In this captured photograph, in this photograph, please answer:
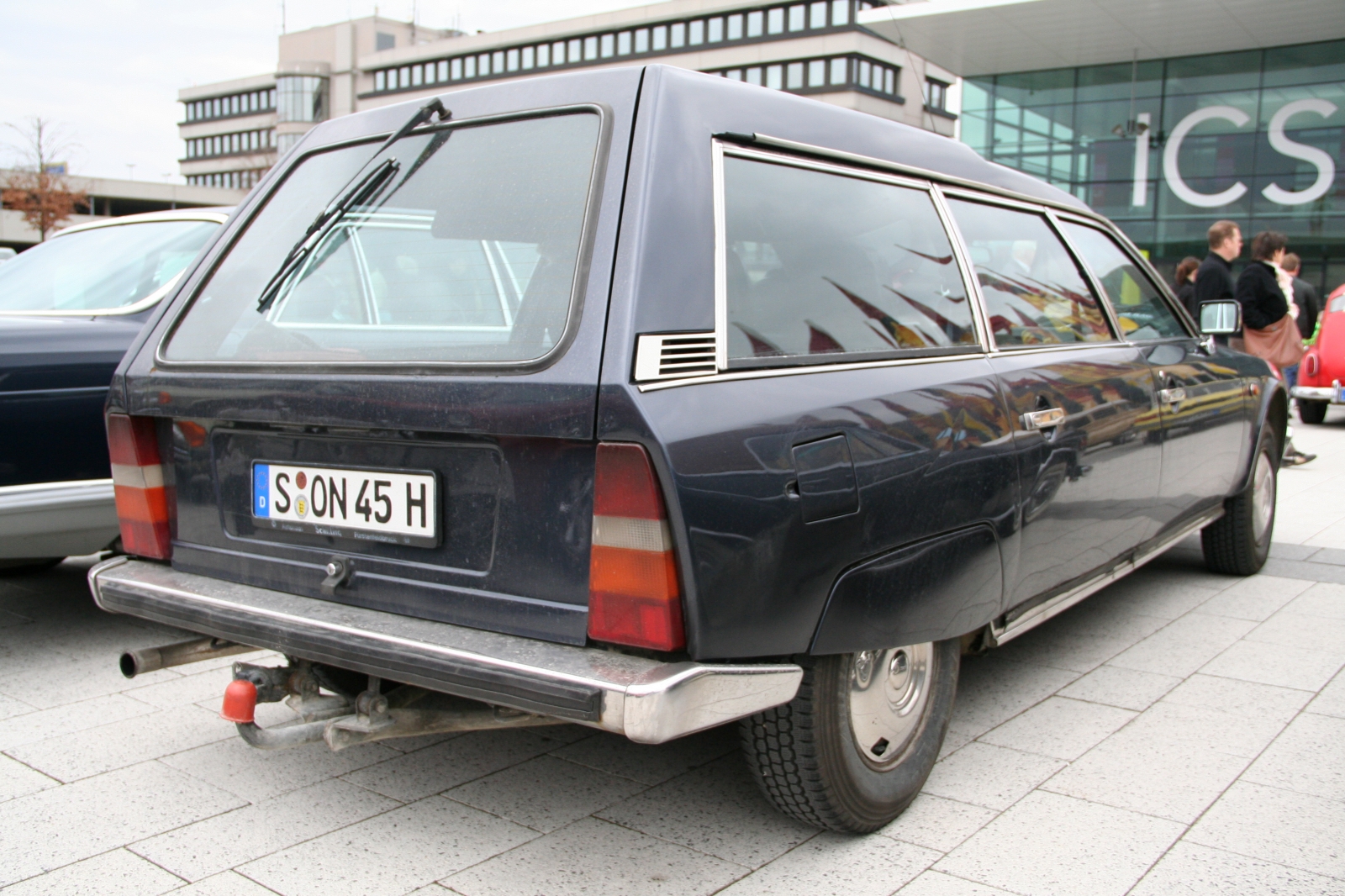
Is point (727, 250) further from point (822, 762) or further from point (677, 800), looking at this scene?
point (677, 800)

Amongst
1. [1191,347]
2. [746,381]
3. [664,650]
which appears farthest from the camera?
[1191,347]

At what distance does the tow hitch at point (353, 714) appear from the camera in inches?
94.8

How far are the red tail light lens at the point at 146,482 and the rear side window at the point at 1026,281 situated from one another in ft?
7.41

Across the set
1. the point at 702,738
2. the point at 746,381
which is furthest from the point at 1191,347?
the point at 746,381

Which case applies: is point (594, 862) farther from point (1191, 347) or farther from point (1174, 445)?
point (1191, 347)

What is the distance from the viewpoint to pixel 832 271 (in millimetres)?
2617

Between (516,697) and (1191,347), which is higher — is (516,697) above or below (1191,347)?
below

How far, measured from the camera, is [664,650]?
2.07m

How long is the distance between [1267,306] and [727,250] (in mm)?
7794

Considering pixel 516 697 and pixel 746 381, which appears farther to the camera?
pixel 746 381

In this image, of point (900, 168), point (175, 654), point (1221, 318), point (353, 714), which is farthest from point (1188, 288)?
point (175, 654)

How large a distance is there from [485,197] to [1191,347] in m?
3.17

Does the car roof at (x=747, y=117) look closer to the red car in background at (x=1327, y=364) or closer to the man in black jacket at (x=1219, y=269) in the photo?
the man in black jacket at (x=1219, y=269)

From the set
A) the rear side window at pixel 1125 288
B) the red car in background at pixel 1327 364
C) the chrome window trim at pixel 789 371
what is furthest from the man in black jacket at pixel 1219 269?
the chrome window trim at pixel 789 371
